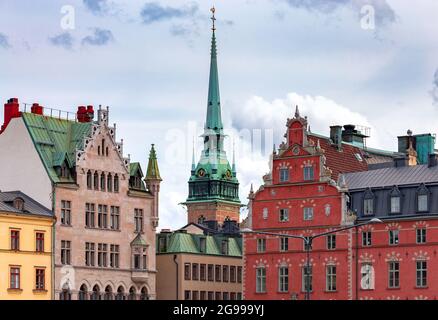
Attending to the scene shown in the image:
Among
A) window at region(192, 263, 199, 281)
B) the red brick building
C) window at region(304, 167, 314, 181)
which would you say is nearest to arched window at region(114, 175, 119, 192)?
window at region(192, 263, 199, 281)

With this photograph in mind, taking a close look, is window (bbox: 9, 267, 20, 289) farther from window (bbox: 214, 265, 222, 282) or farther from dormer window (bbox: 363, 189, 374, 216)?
dormer window (bbox: 363, 189, 374, 216)

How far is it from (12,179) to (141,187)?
53.0 ft

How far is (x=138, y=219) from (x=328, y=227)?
21263 millimetres

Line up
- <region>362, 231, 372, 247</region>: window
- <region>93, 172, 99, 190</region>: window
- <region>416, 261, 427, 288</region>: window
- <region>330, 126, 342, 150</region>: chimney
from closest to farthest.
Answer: <region>416, 261, 427, 288</region>: window < <region>362, 231, 372, 247</region>: window < <region>93, 172, 99, 190</region>: window < <region>330, 126, 342, 150</region>: chimney

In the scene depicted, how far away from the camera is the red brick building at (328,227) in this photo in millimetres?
105188

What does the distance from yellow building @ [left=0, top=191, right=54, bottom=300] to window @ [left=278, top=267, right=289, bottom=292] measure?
77.7 ft

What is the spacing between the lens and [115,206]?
115312mm

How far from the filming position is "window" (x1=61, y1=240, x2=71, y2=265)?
10822 cm

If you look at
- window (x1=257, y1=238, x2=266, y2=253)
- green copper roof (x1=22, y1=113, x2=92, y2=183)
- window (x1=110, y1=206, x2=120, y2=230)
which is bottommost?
window (x1=257, y1=238, x2=266, y2=253)

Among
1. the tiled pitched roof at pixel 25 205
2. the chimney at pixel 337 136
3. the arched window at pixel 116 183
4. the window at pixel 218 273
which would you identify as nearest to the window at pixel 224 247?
the window at pixel 218 273
